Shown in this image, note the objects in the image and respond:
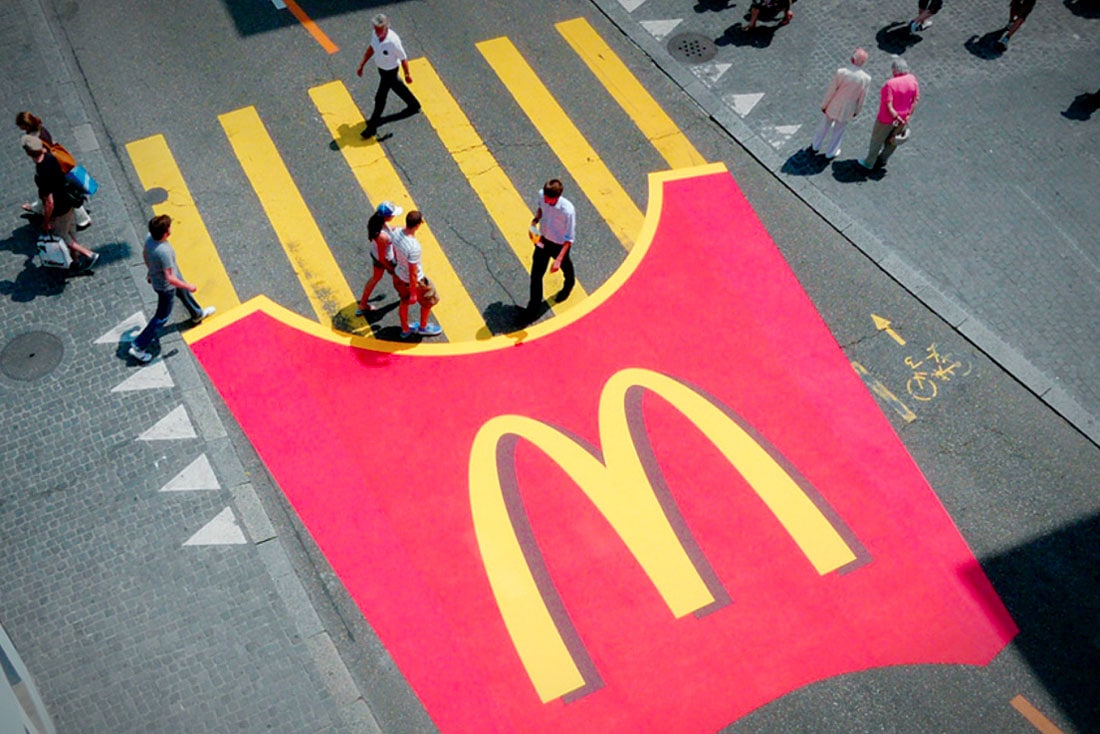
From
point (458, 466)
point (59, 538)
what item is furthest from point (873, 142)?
point (59, 538)

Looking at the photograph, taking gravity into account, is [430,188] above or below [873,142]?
below

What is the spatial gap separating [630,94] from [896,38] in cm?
498

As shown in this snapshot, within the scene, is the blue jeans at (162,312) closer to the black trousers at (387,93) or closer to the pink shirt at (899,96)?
the black trousers at (387,93)

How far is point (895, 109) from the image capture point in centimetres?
1257

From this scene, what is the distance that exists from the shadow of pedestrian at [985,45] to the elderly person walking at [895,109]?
139 inches

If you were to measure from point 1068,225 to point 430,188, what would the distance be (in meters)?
9.32

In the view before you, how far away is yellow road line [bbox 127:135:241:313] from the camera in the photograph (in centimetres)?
1155

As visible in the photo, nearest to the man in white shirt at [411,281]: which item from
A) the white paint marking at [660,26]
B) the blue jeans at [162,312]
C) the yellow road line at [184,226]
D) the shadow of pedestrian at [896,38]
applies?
the yellow road line at [184,226]

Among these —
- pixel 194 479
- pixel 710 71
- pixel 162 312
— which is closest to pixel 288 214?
pixel 162 312

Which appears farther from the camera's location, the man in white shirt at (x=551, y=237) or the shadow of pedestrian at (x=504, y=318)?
the shadow of pedestrian at (x=504, y=318)

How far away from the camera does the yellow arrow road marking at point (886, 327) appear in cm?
1168

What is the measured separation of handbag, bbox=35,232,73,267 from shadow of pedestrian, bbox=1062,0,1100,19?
17147 millimetres

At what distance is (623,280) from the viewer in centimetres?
1204

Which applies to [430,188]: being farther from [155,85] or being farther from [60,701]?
[60,701]
